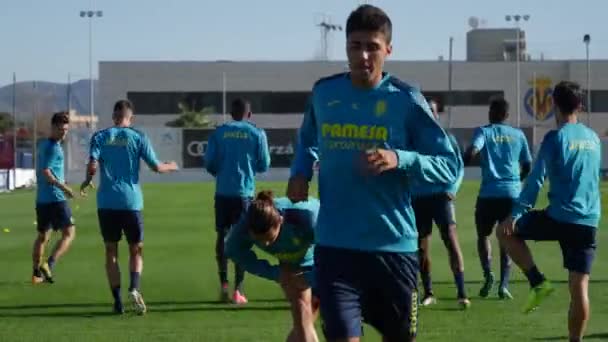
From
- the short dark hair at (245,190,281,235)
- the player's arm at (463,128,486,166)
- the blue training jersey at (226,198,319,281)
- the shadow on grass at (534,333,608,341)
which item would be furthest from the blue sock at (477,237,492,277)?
the short dark hair at (245,190,281,235)

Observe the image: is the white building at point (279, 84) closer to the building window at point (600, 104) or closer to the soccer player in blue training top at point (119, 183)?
the building window at point (600, 104)

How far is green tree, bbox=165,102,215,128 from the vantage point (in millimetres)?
78750

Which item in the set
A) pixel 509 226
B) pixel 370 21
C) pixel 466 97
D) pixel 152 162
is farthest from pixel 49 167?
pixel 466 97

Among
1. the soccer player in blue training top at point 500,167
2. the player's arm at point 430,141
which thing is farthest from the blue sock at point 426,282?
the player's arm at point 430,141

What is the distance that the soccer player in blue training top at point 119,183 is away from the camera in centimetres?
1308

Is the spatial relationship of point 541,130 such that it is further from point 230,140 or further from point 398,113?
point 398,113

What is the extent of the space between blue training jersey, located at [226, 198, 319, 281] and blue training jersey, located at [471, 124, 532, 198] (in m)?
5.86

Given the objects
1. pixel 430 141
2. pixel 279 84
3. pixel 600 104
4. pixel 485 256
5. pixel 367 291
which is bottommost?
pixel 485 256

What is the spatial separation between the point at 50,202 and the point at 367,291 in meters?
10.4

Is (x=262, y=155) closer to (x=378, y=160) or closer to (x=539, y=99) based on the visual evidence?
(x=378, y=160)

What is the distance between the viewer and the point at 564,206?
9.55 m

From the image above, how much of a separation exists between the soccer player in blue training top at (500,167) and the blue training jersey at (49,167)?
541 cm

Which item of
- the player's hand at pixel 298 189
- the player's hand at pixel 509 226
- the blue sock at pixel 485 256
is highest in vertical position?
the player's hand at pixel 298 189

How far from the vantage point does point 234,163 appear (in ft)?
46.0
